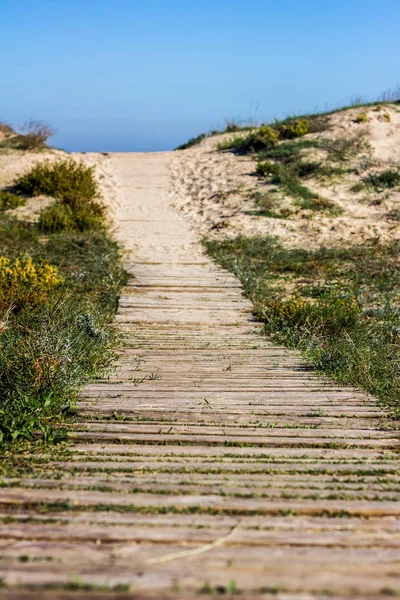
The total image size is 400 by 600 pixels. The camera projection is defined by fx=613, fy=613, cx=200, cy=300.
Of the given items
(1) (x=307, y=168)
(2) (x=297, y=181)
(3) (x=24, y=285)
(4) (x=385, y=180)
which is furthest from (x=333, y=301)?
(1) (x=307, y=168)

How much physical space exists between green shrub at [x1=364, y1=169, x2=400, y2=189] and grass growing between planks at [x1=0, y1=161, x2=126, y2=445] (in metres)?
7.84

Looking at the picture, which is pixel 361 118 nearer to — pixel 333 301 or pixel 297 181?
pixel 297 181

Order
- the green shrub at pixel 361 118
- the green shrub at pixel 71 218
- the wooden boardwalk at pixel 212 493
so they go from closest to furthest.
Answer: the wooden boardwalk at pixel 212 493 → the green shrub at pixel 71 218 → the green shrub at pixel 361 118

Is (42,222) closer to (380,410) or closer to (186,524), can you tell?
(380,410)

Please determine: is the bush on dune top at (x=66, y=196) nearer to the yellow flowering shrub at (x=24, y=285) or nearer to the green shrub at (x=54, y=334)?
the green shrub at (x=54, y=334)

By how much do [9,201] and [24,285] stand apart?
8018 millimetres

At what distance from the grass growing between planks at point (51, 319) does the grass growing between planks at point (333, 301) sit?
206cm

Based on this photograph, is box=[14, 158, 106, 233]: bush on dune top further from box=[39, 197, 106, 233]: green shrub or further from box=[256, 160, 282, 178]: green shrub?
box=[256, 160, 282, 178]: green shrub

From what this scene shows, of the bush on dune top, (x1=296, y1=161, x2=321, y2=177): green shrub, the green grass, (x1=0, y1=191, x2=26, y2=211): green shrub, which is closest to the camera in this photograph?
the bush on dune top

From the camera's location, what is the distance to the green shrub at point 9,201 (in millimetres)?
15062

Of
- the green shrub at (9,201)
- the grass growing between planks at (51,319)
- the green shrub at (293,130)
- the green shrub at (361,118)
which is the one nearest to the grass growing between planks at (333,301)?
the grass growing between planks at (51,319)

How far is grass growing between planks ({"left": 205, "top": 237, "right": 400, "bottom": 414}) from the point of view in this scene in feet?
18.7

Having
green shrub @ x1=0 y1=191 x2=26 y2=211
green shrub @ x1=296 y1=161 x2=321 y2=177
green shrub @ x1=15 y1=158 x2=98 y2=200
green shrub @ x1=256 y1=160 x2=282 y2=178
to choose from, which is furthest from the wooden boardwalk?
green shrub @ x1=296 y1=161 x2=321 y2=177

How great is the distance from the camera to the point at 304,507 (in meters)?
2.94
